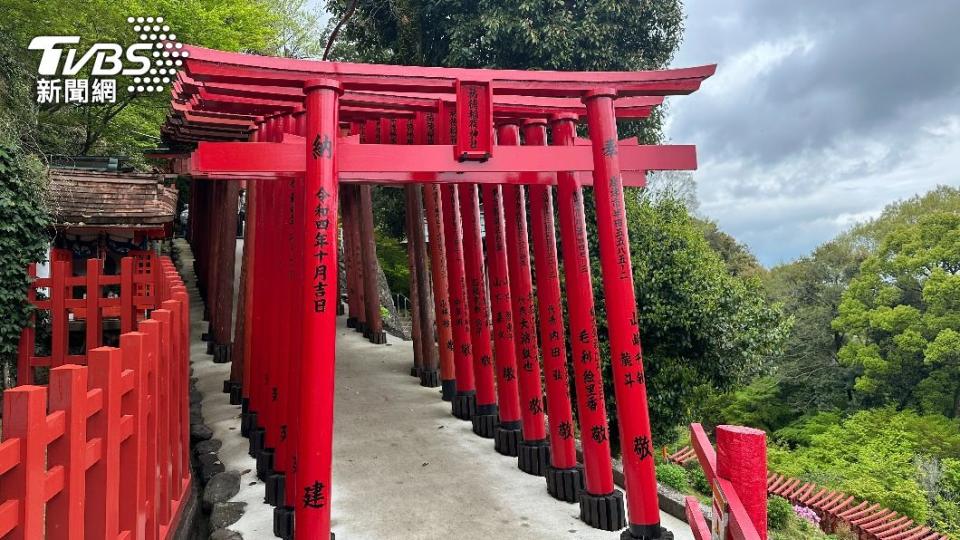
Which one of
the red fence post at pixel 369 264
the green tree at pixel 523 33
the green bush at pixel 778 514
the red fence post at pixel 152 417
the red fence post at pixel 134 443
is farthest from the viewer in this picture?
the green tree at pixel 523 33

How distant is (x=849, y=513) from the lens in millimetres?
13430

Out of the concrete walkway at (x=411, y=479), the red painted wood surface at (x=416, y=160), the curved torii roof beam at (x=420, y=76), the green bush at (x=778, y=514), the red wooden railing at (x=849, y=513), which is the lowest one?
the red wooden railing at (x=849, y=513)

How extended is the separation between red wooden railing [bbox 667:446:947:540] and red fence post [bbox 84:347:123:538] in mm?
12122

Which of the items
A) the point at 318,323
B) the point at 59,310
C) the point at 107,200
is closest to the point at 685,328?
the point at 318,323

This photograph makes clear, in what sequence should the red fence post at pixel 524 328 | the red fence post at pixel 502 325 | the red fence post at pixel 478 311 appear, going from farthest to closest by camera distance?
the red fence post at pixel 478 311 < the red fence post at pixel 502 325 < the red fence post at pixel 524 328

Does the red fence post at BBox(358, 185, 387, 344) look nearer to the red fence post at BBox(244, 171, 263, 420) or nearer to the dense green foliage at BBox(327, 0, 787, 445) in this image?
the red fence post at BBox(244, 171, 263, 420)

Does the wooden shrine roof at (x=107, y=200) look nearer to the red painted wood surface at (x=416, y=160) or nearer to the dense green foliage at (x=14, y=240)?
the dense green foliage at (x=14, y=240)

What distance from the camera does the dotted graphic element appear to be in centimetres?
1224

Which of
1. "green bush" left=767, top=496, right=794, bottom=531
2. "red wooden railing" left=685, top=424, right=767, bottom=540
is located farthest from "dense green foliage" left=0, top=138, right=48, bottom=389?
"green bush" left=767, top=496, right=794, bottom=531

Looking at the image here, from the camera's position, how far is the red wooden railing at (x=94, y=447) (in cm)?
207

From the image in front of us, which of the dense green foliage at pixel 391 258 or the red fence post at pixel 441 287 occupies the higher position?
the dense green foliage at pixel 391 258

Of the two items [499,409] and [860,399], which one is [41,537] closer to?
[499,409]

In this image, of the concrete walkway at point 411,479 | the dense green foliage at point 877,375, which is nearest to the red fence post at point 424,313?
the concrete walkway at point 411,479

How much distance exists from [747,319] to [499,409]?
5521 millimetres
